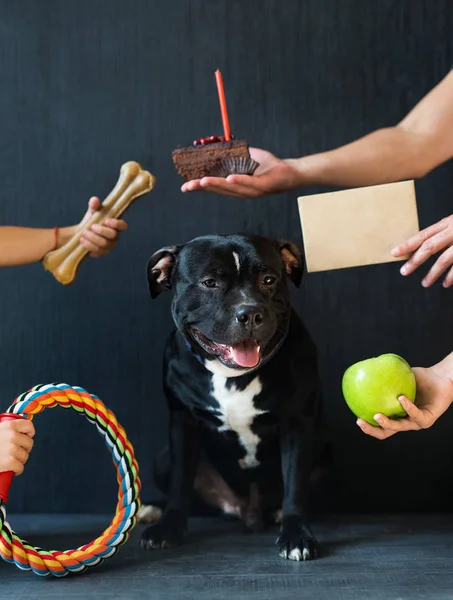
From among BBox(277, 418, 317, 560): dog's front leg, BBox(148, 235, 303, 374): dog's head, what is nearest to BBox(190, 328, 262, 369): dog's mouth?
BBox(148, 235, 303, 374): dog's head

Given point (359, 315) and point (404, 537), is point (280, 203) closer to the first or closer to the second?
point (359, 315)

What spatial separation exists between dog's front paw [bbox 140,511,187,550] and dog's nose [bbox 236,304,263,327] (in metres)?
0.57

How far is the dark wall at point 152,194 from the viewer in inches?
97.7

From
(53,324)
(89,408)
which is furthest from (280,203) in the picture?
(89,408)

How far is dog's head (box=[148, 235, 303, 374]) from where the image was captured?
70.6 inches

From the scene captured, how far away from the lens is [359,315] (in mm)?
2492

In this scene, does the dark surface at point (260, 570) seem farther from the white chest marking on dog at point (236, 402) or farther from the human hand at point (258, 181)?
the human hand at point (258, 181)

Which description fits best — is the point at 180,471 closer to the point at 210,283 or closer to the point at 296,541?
the point at 296,541

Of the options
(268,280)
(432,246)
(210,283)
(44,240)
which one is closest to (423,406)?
(432,246)

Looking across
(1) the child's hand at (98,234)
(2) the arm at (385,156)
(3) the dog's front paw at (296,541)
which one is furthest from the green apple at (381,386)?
(1) the child's hand at (98,234)

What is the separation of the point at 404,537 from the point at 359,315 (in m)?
0.73

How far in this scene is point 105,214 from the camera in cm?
210

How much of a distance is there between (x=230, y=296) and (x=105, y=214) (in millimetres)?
477

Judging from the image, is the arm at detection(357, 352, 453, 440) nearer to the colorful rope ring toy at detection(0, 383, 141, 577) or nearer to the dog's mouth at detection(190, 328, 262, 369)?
the dog's mouth at detection(190, 328, 262, 369)
